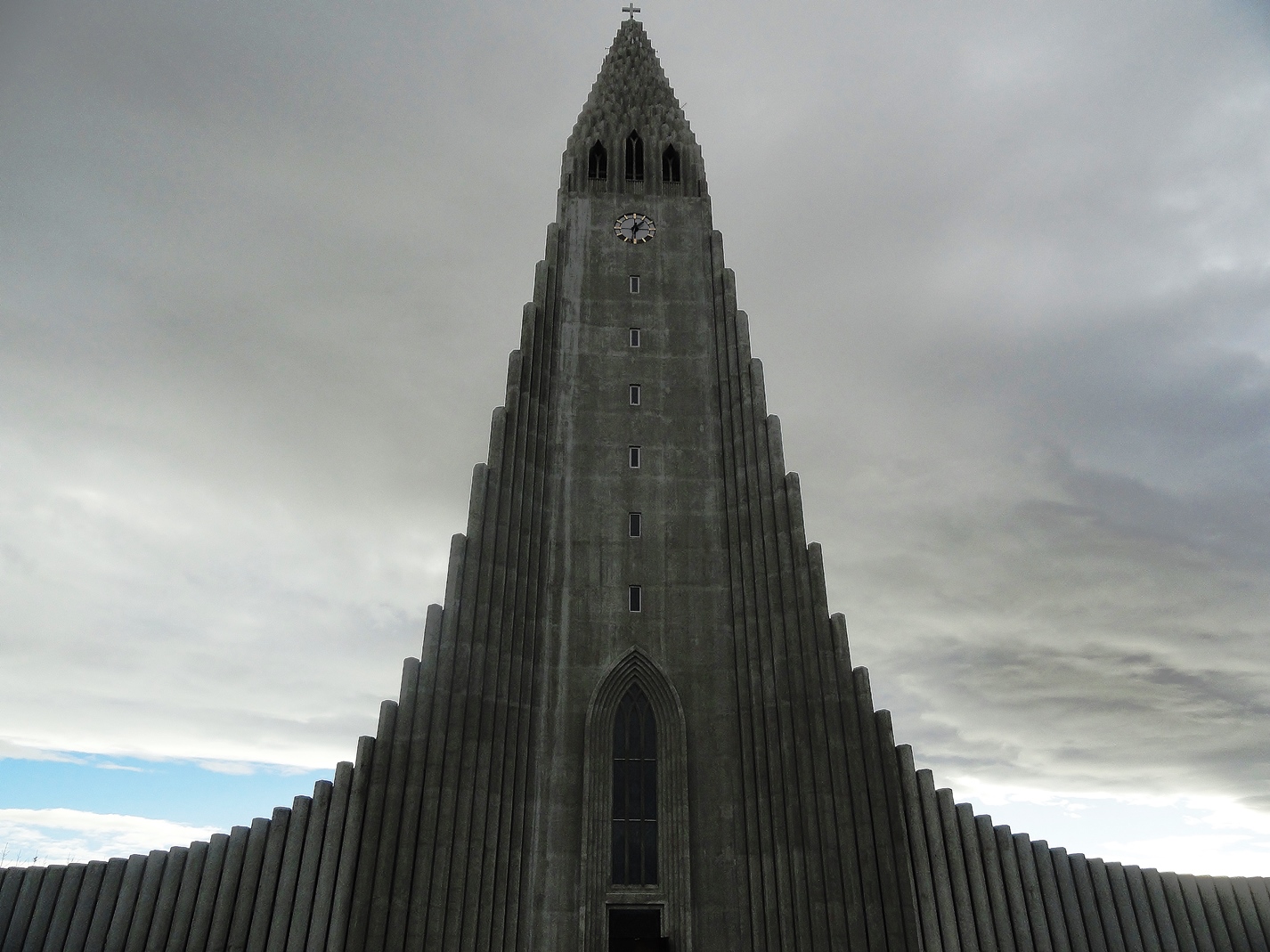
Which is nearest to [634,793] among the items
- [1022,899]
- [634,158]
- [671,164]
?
[1022,899]

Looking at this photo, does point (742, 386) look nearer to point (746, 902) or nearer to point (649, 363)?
point (649, 363)

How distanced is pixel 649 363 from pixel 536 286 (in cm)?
600

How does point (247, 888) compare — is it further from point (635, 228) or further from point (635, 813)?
point (635, 228)

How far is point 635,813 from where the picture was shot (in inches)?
1056

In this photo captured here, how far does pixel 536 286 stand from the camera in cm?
3531

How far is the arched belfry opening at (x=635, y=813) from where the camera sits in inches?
997

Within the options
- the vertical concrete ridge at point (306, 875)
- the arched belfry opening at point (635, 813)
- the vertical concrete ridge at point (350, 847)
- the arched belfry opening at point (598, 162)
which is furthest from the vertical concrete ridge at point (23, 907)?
the arched belfry opening at point (598, 162)

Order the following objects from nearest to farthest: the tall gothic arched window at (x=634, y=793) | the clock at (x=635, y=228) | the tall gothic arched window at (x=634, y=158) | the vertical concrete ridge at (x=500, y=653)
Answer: the vertical concrete ridge at (x=500, y=653), the tall gothic arched window at (x=634, y=793), the clock at (x=635, y=228), the tall gothic arched window at (x=634, y=158)

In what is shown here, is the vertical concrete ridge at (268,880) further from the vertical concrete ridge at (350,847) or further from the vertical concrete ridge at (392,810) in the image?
the vertical concrete ridge at (392,810)

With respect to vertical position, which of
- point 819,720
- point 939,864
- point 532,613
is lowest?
point 939,864

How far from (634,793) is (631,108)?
33.3 meters

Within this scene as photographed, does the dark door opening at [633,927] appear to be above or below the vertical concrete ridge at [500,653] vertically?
below

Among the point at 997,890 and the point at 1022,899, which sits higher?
the point at 997,890

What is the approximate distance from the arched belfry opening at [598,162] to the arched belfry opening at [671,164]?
2862 mm
